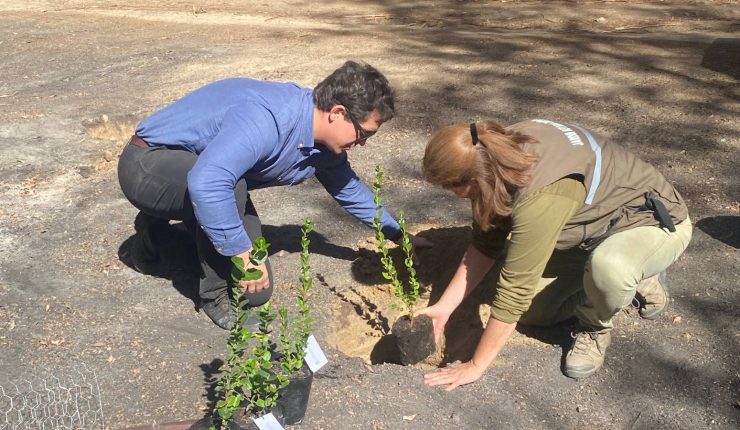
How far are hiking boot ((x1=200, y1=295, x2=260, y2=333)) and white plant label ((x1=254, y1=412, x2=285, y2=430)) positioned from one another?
0.90 m

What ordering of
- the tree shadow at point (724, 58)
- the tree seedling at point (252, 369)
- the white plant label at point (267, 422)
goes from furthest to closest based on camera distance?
the tree shadow at point (724, 58) → the white plant label at point (267, 422) → the tree seedling at point (252, 369)

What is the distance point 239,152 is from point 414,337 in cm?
109

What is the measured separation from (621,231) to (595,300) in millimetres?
309

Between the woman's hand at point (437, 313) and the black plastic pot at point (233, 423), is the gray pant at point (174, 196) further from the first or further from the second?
the black plastic pot at point (233, 423)

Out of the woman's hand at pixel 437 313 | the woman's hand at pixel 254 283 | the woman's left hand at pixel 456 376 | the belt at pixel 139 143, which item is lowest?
the woman's left hand at pixel 456 376

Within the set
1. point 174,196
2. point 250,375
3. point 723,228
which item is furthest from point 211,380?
point 723,228

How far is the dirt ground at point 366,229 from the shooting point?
127 inches

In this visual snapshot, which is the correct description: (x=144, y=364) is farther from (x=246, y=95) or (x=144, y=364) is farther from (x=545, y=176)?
(x=545, y=176)

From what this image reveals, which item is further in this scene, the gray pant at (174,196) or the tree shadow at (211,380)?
the gray pant at (174,196)

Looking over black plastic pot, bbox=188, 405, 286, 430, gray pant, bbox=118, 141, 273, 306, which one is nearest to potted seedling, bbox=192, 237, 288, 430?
→ black plastic pot, bbox=188, 405, 286, 430

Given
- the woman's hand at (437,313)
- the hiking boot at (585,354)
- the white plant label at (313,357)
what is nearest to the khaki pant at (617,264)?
the hiking boot at (585,354)

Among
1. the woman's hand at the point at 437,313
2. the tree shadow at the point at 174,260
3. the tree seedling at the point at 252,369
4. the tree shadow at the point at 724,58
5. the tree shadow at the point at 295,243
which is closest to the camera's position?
the tree seedling at the point at 252,369

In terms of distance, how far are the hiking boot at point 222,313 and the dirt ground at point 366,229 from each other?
0.16 ft

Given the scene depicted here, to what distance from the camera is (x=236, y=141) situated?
3162 mm
